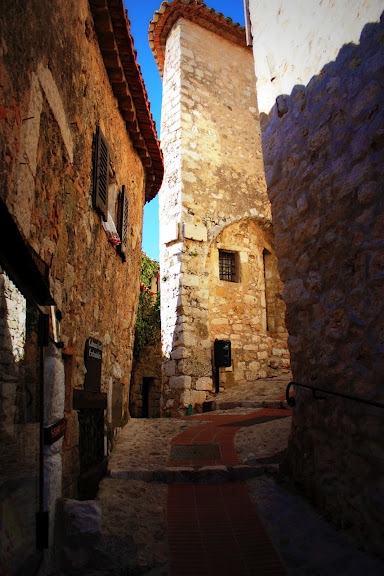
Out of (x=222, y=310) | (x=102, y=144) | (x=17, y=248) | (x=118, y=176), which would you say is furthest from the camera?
(x=222, y=310)

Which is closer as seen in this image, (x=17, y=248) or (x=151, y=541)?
(x=17, y=248)

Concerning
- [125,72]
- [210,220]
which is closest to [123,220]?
[125,72]

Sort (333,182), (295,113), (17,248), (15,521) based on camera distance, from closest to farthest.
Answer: (15,521) < (17,248) < (333,182) < (295,113)

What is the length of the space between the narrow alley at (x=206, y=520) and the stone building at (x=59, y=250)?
0.32 meters

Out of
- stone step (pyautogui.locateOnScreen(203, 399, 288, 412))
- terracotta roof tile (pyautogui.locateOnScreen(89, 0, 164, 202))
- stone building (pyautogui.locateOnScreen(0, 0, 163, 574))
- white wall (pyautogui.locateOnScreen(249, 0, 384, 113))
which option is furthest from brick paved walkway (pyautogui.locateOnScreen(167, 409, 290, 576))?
terracotta roof tile (pyautogui.locateOnScreen(89, 0, 164, 202))

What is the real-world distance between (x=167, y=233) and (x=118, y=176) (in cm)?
460

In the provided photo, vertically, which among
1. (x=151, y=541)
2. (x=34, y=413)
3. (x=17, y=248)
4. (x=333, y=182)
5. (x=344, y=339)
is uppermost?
(x=333, y=182)

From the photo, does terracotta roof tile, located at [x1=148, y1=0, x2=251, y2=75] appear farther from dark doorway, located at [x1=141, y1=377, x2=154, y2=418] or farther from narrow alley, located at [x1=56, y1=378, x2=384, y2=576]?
narrow alley, located at [x1=56, y1=378, x2=384, y2=576]

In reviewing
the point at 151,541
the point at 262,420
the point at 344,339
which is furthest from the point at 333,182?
the point at 262,420

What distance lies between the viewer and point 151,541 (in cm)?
258

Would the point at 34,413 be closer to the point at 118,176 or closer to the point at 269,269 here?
the point at 118,176

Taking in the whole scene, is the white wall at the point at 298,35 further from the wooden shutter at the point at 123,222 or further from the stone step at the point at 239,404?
the stone step at the point at 239,404

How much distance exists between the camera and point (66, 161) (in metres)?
3.03

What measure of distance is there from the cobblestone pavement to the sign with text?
2.52 ft
